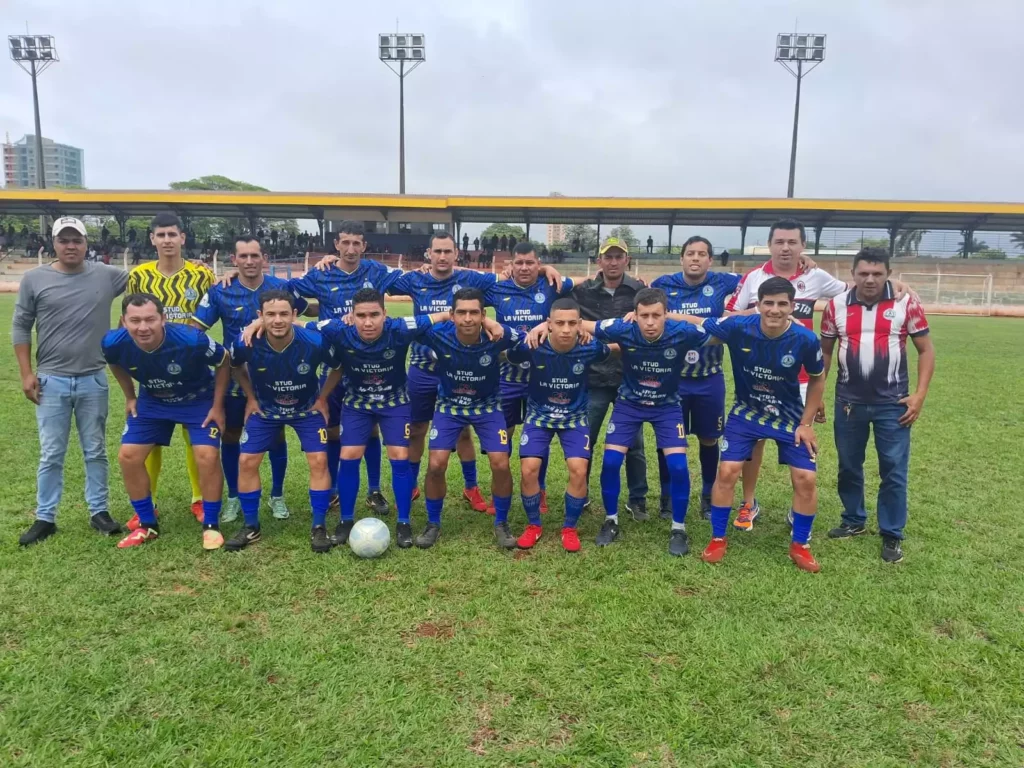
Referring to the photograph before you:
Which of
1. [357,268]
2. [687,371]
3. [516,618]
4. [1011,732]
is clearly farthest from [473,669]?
[357,268]

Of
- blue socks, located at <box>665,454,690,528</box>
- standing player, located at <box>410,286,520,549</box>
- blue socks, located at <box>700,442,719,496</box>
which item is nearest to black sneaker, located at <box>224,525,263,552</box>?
standing player, located at <box>410,286,520,549</box>

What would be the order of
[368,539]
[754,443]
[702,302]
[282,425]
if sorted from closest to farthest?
1. [368,539]
2. [754,443]
3. [282,425]
4. [702,302]

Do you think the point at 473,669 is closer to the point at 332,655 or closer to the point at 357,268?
the point at 332,655

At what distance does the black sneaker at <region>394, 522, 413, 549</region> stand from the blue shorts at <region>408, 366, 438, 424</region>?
0.93 metres

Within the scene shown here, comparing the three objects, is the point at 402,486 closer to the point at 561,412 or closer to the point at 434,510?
the point at 434,510

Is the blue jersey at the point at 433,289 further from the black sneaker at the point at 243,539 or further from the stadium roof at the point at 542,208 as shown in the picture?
the stadium roof at the point at 542,208

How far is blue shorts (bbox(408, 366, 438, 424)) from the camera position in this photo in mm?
5062

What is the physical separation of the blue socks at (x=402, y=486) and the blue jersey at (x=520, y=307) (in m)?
1.07

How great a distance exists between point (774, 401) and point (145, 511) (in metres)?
4.23

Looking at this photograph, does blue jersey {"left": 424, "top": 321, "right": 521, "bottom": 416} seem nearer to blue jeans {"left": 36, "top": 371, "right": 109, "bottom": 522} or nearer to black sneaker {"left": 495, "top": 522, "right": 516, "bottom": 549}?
black sneaker {"left": 495, "top": 522, "right": 516, "bottom": 549}

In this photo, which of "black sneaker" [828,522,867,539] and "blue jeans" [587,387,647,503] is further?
"blue jeans" [587,387,647,503]

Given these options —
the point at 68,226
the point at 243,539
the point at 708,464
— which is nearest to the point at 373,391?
the point at 243,539

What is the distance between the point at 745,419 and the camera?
4.39 m

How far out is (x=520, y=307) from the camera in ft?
16.6
